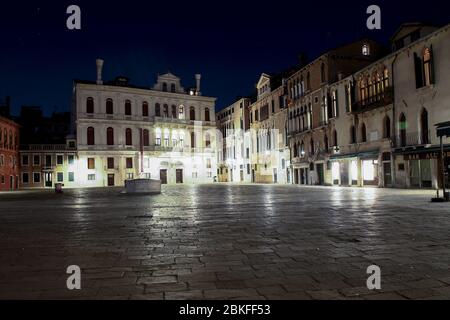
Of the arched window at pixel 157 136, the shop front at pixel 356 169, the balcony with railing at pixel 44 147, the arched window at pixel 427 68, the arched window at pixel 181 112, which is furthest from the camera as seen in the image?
the arched window at pixel 181 112

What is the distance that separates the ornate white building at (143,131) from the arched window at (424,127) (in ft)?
112

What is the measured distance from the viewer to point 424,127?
26500mm

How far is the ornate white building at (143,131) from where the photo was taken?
177 feet

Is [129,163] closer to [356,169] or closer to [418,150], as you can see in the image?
[356,169]

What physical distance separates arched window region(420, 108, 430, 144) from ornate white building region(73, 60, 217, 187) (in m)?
34.0

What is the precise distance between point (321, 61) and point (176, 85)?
27949 mm

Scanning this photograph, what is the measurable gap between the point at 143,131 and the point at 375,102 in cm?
3526

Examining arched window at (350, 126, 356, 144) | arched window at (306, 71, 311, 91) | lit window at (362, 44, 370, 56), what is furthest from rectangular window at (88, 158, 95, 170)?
lit window at (362, 44, 370, 56)

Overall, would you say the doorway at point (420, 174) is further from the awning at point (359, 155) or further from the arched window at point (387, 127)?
the awning at point (359, 155)

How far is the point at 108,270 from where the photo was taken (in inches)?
209

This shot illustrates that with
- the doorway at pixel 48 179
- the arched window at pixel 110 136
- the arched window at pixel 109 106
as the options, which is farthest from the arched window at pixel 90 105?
the doorway at pixel 48 179

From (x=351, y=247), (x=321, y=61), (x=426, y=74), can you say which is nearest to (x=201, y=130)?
(x=321, y=61)

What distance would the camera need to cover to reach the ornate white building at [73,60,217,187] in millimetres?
54094
